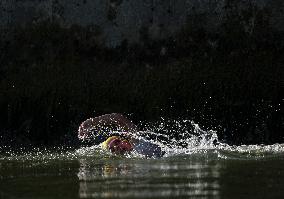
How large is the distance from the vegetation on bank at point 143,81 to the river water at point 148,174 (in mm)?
4385

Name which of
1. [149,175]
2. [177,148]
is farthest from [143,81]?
[149,175]

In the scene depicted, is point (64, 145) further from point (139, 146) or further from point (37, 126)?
point (139, 146)

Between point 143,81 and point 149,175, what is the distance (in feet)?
30.6

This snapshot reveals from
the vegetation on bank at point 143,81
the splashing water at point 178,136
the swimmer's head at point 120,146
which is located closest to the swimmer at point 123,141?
the swimmer's head at point 120,146

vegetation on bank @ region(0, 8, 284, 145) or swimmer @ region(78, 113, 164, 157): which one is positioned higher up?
vegetation on bank @ region(0, 8, 284, 145)

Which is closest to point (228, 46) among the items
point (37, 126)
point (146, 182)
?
point (37, 126)

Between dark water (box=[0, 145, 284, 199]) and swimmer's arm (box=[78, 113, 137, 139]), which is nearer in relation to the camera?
dark water (box=[0, 145, 284, 199])

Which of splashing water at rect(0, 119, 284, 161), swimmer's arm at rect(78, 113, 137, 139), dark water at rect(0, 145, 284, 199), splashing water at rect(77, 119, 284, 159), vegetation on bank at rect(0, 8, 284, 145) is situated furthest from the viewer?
vegetation on bank at rect(0, 8, 284, 145)

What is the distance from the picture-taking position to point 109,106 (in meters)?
18.9

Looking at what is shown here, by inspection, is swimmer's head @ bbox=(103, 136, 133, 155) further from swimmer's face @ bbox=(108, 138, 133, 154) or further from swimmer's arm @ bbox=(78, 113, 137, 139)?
swimmer's arm @ bbox=(78, 113, 137, 139)

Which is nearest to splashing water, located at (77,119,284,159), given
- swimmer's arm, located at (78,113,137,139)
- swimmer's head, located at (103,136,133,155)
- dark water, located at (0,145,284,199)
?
swimmer's arm, located at (78,113,137,139)

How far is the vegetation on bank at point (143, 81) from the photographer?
1850 centimetres

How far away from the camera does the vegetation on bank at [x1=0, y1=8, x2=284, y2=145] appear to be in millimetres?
18500

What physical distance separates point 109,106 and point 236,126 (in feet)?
8.78
